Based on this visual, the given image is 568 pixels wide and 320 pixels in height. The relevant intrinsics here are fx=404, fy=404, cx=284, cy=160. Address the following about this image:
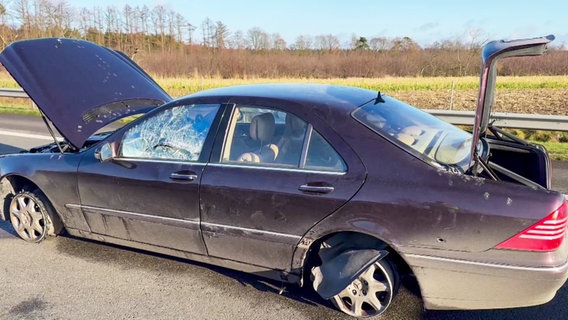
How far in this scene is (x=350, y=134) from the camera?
258cm

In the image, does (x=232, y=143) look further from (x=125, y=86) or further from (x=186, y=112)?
(x=125, y=86)

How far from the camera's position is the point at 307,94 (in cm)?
300

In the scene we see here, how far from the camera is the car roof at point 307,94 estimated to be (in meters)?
2.81

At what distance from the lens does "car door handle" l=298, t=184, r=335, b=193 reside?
254cm

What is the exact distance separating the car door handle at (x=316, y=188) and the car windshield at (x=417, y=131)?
0.48 metres

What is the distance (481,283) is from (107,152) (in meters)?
2.88

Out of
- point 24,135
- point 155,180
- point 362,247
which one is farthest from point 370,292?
point 24,135

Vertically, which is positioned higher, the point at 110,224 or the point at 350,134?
the point at 350,134

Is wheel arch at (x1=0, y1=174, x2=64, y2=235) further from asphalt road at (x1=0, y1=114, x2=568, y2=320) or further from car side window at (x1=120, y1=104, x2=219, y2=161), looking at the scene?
car side window at (x1=120, y1=104, x2=219, y2=161)

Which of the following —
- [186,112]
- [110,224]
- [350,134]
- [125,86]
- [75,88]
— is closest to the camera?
[350,134]

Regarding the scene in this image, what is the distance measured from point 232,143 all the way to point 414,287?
5.62 feet

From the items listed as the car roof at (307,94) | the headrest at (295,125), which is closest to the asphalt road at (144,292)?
the headrest at (295,125)

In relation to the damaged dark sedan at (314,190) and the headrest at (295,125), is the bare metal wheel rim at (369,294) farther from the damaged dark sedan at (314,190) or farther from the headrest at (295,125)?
the headrest at (295,125)

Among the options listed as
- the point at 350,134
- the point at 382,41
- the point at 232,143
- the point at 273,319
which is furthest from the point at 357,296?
the point at 382,41
